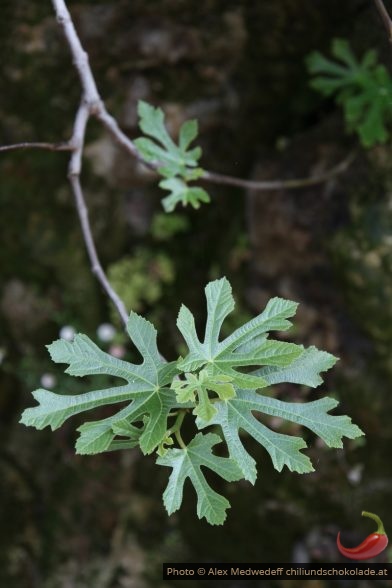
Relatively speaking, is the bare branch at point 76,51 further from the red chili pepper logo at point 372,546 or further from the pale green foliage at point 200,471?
the red chili pepper logo at point 372,546

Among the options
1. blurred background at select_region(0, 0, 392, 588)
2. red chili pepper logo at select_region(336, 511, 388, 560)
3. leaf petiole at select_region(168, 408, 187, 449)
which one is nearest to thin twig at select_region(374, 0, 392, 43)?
blurred background at select_region(0, 0, 392, 588)

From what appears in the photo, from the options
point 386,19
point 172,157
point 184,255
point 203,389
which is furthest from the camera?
point 184,255

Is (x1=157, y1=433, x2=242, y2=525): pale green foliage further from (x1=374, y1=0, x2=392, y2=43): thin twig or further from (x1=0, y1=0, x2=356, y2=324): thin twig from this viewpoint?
(x1=374, y1=0, x2=392, y2=43): thin twig

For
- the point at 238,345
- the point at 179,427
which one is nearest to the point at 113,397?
the point at 179,427

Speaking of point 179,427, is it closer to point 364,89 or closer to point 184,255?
point 364,89

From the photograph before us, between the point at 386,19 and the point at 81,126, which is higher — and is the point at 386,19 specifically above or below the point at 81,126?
above

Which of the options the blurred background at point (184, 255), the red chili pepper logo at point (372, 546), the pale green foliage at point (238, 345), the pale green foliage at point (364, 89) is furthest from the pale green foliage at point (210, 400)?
the blurred background at point (184, 255)
